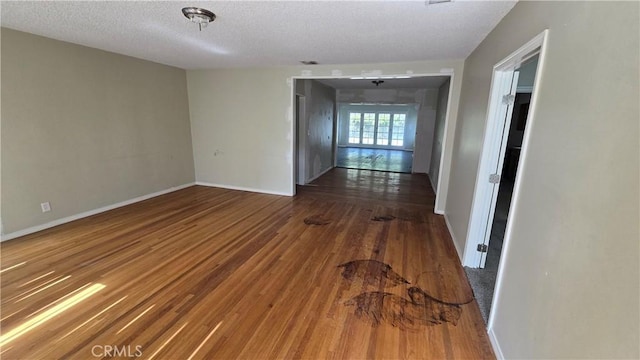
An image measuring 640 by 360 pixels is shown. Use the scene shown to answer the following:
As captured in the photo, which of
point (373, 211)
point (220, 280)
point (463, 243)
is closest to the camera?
point (220, 280)

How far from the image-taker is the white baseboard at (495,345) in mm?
1686

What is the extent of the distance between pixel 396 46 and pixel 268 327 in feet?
10.8

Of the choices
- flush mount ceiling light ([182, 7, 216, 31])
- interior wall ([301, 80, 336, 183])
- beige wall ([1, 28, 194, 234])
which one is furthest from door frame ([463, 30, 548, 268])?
beige wall ([1, 28, 194, 234])

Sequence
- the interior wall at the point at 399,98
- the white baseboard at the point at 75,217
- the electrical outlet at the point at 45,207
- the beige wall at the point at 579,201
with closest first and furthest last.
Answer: the beige wall at the point at 579,201 < the white baseboard at the point at 75,217 < the electrical outlet at the point at 45,207 < the interior wall at the point at 399,98

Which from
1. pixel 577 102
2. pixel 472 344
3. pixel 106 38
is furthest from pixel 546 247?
pixel 106 38

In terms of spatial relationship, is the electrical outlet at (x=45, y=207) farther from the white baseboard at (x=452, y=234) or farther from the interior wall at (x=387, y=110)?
the interior wall at (x=387, y=110)

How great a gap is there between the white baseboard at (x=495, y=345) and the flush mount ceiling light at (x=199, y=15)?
3331mm

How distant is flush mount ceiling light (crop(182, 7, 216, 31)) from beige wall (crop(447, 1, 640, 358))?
2439 millimetres

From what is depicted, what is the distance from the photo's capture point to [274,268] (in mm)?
2699

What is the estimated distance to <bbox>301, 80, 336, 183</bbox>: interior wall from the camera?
625cm

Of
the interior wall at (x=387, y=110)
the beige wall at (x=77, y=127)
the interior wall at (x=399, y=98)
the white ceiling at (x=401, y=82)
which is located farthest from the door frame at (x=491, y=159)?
the interior wall at (x=387, y=110)

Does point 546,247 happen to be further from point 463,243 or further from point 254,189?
point 254,189

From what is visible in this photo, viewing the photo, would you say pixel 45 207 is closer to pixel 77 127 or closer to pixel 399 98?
pixel 77 127

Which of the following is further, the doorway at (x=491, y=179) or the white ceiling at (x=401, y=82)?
the white ceiling at (x=401, y=82)
